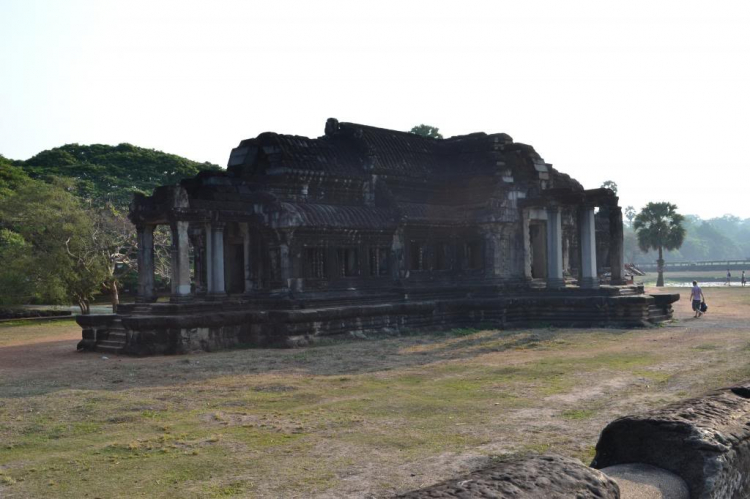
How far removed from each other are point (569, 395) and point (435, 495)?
26.5ft

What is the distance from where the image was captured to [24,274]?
27391mm

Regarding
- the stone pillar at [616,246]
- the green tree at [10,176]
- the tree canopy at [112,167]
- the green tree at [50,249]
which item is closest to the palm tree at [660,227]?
the stone pillar at [616,246]

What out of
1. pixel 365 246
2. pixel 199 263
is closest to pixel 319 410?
pixel 199 263

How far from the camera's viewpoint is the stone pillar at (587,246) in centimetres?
2281

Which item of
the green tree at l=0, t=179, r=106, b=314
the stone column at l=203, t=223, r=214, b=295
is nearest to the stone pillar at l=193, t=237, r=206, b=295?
the stone column at l=203, t=223, r=214, b=295

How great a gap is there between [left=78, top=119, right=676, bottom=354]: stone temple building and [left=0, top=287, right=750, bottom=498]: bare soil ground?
128 centimetres

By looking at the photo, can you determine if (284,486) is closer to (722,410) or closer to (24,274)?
(722,410)

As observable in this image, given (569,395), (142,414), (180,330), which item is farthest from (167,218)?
(569,395)

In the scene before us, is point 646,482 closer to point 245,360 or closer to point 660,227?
point 245,360

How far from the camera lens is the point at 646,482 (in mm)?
3268

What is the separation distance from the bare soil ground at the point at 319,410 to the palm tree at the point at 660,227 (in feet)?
106

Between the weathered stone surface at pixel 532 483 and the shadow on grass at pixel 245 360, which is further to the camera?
the shadow on grass at pixel 245 360

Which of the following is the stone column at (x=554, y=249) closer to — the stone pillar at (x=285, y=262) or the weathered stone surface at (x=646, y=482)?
the stone pillar at (x=285, y=262)

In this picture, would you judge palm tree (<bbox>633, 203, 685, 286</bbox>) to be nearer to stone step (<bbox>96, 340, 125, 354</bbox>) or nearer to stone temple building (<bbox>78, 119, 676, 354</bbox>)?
stone temple building (<bbox>78, 119, 676, 354</bbox>)
